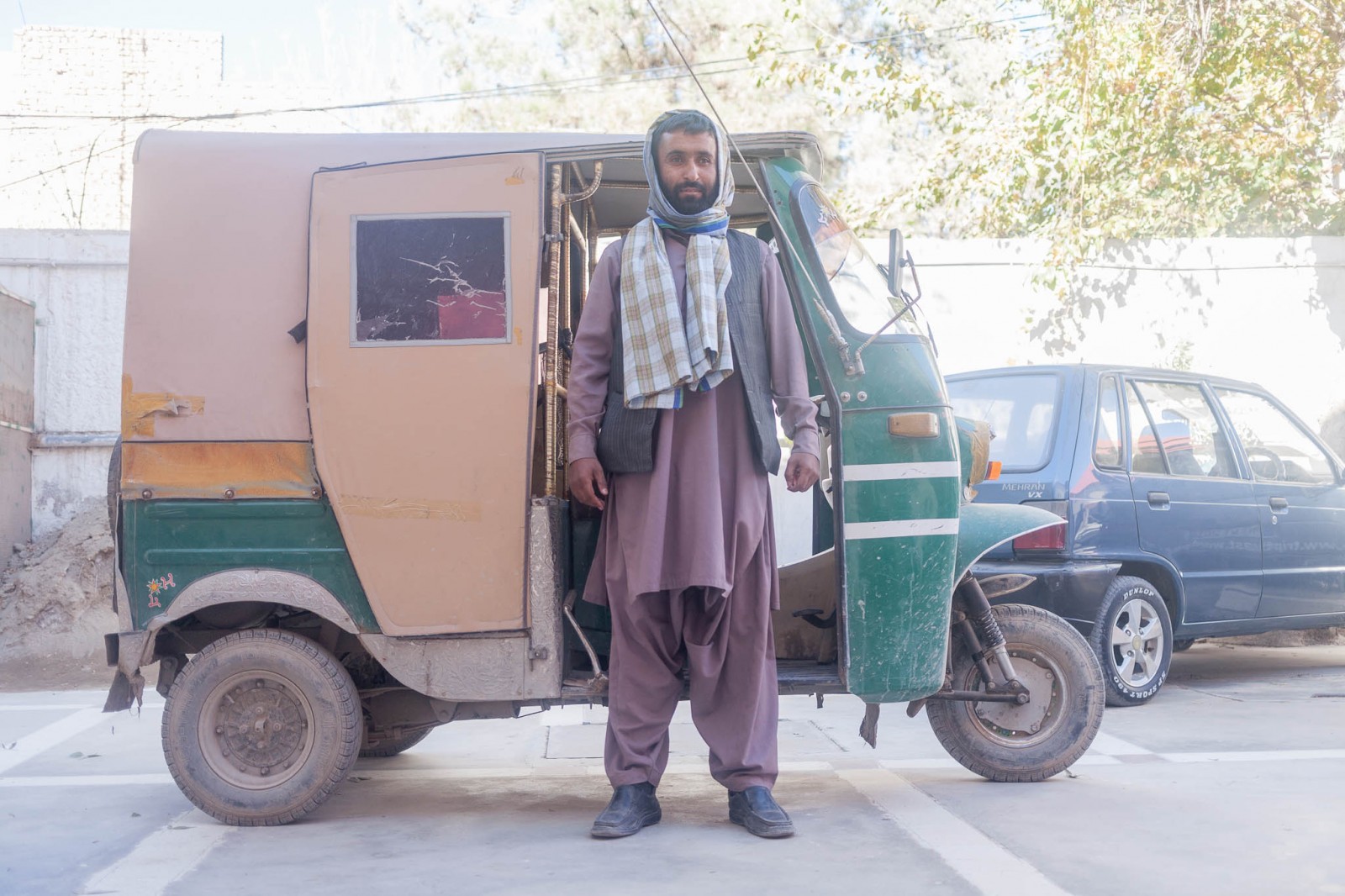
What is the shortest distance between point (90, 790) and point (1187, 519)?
560 centimetres

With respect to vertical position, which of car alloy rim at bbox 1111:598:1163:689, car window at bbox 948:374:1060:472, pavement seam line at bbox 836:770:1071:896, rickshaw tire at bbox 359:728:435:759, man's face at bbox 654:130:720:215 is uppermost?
man's face at bbox 654:130:720:215

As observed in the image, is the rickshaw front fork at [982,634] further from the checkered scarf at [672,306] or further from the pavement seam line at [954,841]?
the checkered scarf at [672,306]

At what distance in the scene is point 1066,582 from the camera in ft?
22.1

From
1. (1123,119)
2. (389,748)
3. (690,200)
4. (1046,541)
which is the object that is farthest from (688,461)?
(1123,119)

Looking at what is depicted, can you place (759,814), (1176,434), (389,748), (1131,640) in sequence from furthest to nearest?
(1176,434), (1131,640), (389,748), (759,814)

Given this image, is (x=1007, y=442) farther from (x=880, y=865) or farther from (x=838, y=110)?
(x=838, y=110)

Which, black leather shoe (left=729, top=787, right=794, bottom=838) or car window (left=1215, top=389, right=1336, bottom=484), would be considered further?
car window (left=1215, top=389, right=1336, bottom=484)

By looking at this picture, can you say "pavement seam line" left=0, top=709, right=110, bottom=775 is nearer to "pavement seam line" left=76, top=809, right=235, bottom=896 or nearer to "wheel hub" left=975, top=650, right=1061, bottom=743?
"pavement seam line" left=76, top=809, right=235, bottom=896

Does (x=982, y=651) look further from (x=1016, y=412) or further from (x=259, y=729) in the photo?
(x=1016, y=412)

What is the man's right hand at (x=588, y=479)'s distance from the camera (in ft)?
13.7

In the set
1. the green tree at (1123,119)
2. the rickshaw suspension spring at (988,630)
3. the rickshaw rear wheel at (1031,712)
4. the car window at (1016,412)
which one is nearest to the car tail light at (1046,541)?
the car window at (1016,412)

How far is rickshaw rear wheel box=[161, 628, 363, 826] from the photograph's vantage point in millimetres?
4348

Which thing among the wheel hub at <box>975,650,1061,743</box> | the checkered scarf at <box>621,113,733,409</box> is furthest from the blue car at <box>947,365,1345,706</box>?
the checkered scarf at <box>621,113,733,409</box>

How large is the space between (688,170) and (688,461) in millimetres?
928
